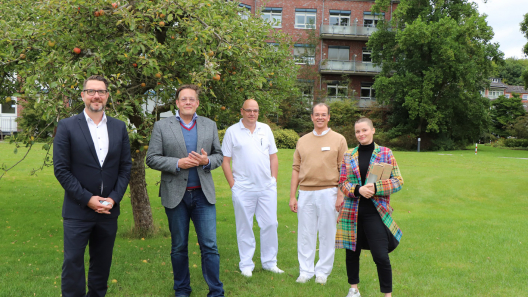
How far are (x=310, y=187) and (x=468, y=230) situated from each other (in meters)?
5.16

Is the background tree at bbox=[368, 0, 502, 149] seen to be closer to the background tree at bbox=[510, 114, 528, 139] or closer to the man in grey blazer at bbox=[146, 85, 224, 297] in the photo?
the background tree at bbox=[510, 114, 528, 139]

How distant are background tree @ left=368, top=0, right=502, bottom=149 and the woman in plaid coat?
30054 millimetres

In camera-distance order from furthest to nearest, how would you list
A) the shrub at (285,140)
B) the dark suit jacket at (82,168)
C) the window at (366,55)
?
the window at (366,55), the shrub at (285,140), the dark suit jacket at (82,168)

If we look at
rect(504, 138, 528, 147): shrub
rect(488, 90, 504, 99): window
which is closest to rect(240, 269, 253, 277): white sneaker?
rect(504, 138, 528, 147): shrub

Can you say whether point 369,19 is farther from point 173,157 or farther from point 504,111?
point 173,157

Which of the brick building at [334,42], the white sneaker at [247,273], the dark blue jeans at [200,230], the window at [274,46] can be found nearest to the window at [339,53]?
the brick building at [334,42]

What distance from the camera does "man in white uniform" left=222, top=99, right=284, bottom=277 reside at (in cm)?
569

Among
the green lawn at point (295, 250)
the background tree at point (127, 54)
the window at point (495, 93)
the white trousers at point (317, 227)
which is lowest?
the green lawn at point (295, 250)

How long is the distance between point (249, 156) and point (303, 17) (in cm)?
3588

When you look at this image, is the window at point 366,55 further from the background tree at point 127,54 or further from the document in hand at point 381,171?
the document in hand at point 381,171

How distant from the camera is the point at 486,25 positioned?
32781mm

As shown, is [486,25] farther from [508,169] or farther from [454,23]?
[508,169]

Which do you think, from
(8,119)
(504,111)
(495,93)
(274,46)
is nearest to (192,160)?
(274,46)

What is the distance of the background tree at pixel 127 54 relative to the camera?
4.93 m
